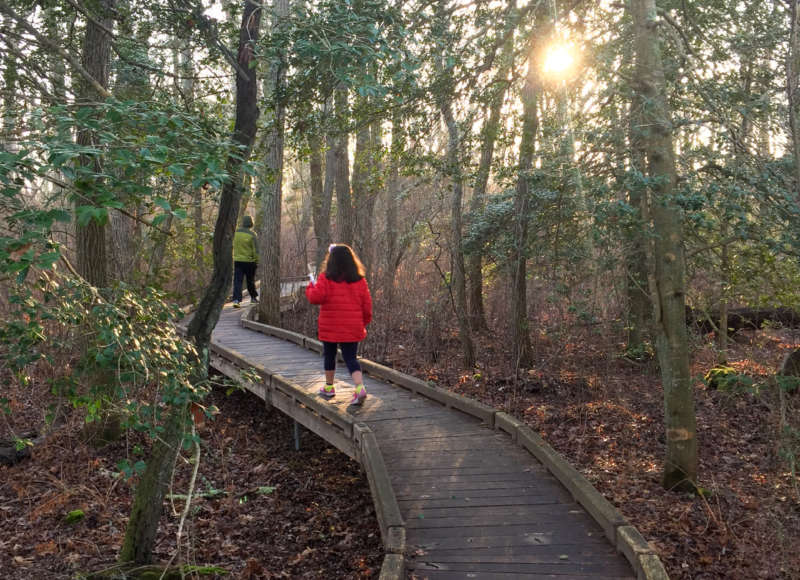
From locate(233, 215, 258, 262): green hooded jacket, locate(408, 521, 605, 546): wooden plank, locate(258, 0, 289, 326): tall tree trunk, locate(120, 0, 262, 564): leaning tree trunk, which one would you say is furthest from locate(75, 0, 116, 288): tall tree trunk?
locate(233, 215, 258, 262): green hooded jacket

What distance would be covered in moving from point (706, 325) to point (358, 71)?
10245 millimetres

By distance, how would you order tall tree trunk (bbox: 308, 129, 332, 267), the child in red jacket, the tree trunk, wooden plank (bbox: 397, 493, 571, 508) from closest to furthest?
1. wooden plank (bbox: 397, 493, 571, 508)
2. the child in red jacket
3. the tree trunk
4. tall tree trunk (bbox: 308, 129, 332, 267)

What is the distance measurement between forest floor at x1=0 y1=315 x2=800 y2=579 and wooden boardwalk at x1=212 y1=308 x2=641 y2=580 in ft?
2.62

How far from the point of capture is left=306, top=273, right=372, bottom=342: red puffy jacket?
742 centimetres

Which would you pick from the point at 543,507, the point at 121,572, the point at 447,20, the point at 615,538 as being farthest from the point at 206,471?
the point at 447,20

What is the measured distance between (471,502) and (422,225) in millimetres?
6849

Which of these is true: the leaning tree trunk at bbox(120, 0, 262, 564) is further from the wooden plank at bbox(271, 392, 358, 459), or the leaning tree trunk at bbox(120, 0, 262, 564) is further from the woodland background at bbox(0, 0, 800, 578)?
the wooden plank at bbox(271, 392, 358, 459)

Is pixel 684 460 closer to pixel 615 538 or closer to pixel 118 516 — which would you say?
pixel 615 538

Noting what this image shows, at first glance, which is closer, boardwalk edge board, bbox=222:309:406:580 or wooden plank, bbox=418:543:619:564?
wooden plank, bbox=418:543:619:564

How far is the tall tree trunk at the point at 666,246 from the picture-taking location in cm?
602

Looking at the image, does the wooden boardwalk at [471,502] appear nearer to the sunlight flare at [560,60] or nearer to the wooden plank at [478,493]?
the wooden plank at [478,493]

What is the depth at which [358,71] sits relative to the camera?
16.5 ft

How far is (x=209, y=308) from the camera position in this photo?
540cm

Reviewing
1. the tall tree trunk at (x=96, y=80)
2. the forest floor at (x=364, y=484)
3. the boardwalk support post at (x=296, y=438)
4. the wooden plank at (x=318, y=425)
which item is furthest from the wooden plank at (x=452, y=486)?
the tall tree trunk at (x=96, y=80)
